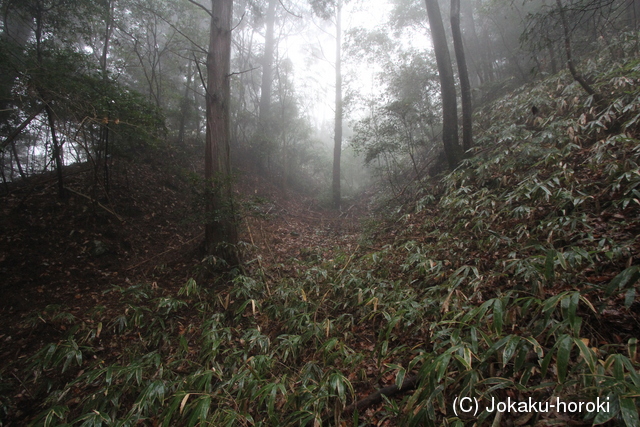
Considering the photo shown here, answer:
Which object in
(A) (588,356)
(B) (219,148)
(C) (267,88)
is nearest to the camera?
(A) (588,356)

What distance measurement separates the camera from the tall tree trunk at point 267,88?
39.7 feet

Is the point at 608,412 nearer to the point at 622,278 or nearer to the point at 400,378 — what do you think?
the point at 622,278

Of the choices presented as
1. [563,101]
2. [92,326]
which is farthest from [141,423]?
[563,101]

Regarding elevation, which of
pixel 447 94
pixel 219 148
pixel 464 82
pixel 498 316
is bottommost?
pixel 498 316

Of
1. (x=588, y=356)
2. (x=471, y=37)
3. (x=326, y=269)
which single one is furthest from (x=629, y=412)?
(x=471, y=37)

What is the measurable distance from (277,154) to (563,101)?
10461 mm

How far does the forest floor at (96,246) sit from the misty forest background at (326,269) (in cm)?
4

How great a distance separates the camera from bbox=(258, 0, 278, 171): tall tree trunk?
12.1 meters

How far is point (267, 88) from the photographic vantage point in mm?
13547

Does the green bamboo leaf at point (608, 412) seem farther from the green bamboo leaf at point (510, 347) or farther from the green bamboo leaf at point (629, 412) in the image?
the green bamboo leaf at point (510, 347)

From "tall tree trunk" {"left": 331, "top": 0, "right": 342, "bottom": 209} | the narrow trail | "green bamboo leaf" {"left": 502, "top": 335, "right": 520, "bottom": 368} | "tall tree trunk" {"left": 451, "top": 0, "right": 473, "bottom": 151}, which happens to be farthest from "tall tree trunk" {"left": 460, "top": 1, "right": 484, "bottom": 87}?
"green bamboo leaf" {"left": 502, "top": 335, "right": 520, "bottom": 368}

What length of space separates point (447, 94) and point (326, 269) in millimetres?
5023

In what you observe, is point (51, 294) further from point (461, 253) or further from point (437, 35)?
point (437, 35)

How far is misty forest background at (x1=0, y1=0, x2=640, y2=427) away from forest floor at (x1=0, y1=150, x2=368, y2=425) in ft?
0.13
